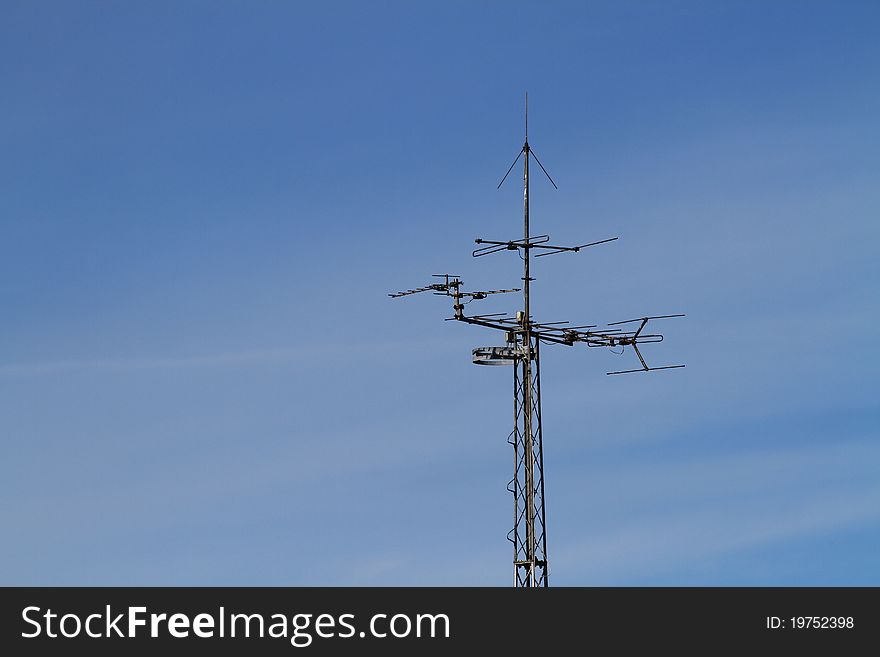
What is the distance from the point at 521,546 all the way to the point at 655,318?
1092 centimetres

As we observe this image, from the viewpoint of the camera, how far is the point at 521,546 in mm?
73750
